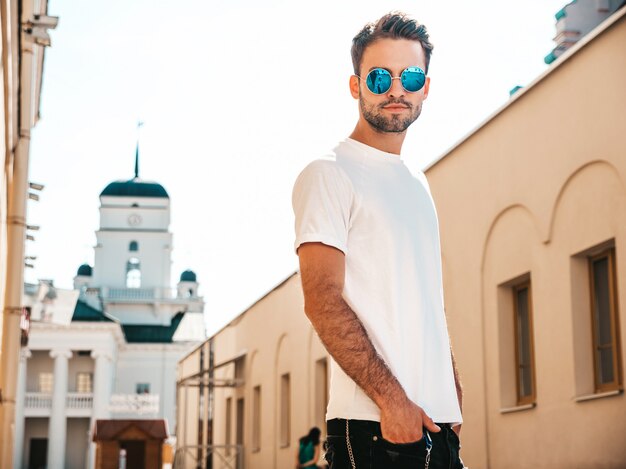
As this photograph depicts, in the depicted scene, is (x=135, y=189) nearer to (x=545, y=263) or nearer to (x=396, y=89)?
(x=545, y=263)

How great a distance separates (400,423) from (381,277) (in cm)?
39

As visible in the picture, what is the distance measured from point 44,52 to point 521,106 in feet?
24.7

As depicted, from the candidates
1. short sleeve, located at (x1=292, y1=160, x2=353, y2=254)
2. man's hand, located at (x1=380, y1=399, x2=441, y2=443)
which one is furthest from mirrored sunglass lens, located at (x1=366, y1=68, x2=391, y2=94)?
man's hand, located at (x1=380, y1=399, x2=441, y2=443)

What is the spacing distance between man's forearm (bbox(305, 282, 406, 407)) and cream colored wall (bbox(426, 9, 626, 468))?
9.38m

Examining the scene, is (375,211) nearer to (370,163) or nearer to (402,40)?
(370,163)

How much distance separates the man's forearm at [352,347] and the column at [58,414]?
69364 millimetres

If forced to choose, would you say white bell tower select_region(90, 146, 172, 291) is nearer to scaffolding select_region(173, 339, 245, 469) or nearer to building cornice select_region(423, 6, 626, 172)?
scaffolding select_region(173, 339, 245, 469)

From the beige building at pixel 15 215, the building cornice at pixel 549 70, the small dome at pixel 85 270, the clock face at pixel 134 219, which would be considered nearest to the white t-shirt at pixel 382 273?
the building cornice at pixel 549 70

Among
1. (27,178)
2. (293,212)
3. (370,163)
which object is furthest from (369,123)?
(27,178)

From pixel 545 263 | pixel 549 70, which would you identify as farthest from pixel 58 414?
pixel 549 70

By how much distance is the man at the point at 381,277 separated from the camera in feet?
8.43

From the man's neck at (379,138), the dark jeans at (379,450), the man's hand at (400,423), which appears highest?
the man's neck at (379,138)

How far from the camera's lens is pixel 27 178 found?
13047mm

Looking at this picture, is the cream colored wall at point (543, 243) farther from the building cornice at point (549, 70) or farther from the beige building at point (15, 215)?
the beige building at point (15, 215)
